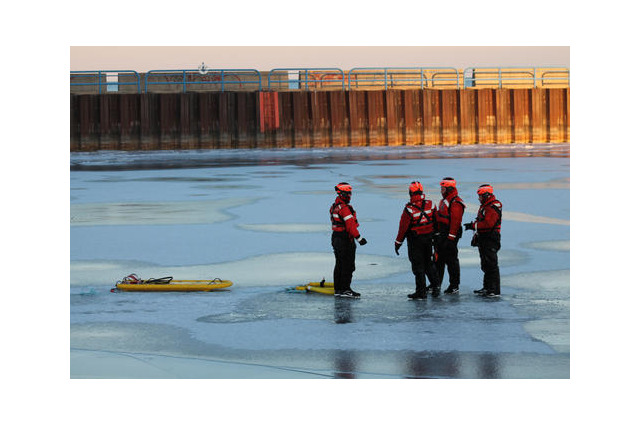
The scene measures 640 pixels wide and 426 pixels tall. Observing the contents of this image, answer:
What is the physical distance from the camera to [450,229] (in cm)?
924

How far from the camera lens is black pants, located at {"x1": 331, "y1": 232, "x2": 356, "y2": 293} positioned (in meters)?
9.17

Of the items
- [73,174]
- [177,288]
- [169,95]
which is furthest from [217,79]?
[177,288]

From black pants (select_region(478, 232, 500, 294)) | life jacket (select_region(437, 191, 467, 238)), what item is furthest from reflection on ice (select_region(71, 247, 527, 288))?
black pants (select_region(478, 232, 500, 294))

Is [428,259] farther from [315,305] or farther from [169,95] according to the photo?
[169,95]

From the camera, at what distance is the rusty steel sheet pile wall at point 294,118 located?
110 feet

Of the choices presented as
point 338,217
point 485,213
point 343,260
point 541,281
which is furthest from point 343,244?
point 541,281

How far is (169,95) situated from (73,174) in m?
9.90

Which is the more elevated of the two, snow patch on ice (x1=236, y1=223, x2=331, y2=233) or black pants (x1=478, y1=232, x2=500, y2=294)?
snow patch on ice (x1=236, y1=223, x2=331, y2=233)

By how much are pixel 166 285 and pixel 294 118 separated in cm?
2492

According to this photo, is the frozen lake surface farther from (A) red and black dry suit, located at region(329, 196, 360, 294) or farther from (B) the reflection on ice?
Answer: (A) red and black dry suit, located at region(329, 196, 360, 294)

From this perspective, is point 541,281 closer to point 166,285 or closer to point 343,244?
point 343,244

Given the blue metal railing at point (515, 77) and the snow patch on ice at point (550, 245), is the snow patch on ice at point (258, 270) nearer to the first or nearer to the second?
the snow patch on ice at point (550, 245)

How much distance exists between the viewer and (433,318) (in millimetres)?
8234

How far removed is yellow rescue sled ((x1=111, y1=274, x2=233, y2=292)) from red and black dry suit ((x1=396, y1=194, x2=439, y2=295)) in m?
1.96
